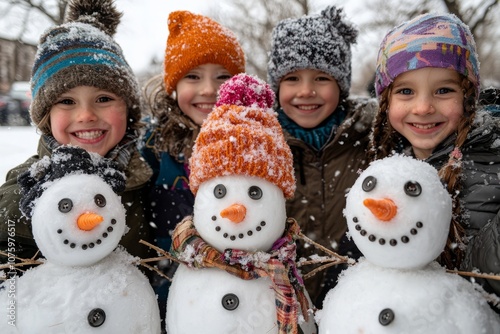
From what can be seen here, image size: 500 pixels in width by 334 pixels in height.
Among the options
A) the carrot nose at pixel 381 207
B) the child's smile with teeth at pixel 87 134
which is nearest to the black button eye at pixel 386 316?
the carrot nose at pixel 381 207

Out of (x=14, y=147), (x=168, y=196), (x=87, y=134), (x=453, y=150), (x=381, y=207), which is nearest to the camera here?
(x=381, y=207)

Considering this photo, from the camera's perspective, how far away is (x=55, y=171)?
57.1 inches

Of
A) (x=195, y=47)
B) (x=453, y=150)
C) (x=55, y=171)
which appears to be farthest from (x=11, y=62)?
(x=453, y=150)

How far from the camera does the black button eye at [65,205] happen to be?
1339mm

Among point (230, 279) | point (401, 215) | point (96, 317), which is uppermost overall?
point (401, 215)

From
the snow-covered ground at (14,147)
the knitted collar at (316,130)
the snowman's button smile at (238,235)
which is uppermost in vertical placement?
the knitted collar at (316,130)

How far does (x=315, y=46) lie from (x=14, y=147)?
831cm

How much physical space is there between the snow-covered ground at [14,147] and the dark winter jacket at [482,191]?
621cm

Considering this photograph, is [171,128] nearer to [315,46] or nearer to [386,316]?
[315,46]

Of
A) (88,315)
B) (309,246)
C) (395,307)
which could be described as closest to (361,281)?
(395,307)

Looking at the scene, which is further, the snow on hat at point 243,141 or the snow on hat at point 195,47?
the snow on hat at point 195,47

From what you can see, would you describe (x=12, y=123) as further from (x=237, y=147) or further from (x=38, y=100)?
(x=237, y=147)

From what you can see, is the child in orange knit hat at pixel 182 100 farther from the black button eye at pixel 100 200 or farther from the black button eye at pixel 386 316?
the black button eye at pixel 386 316

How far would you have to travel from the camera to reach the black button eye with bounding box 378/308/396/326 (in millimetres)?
1191
